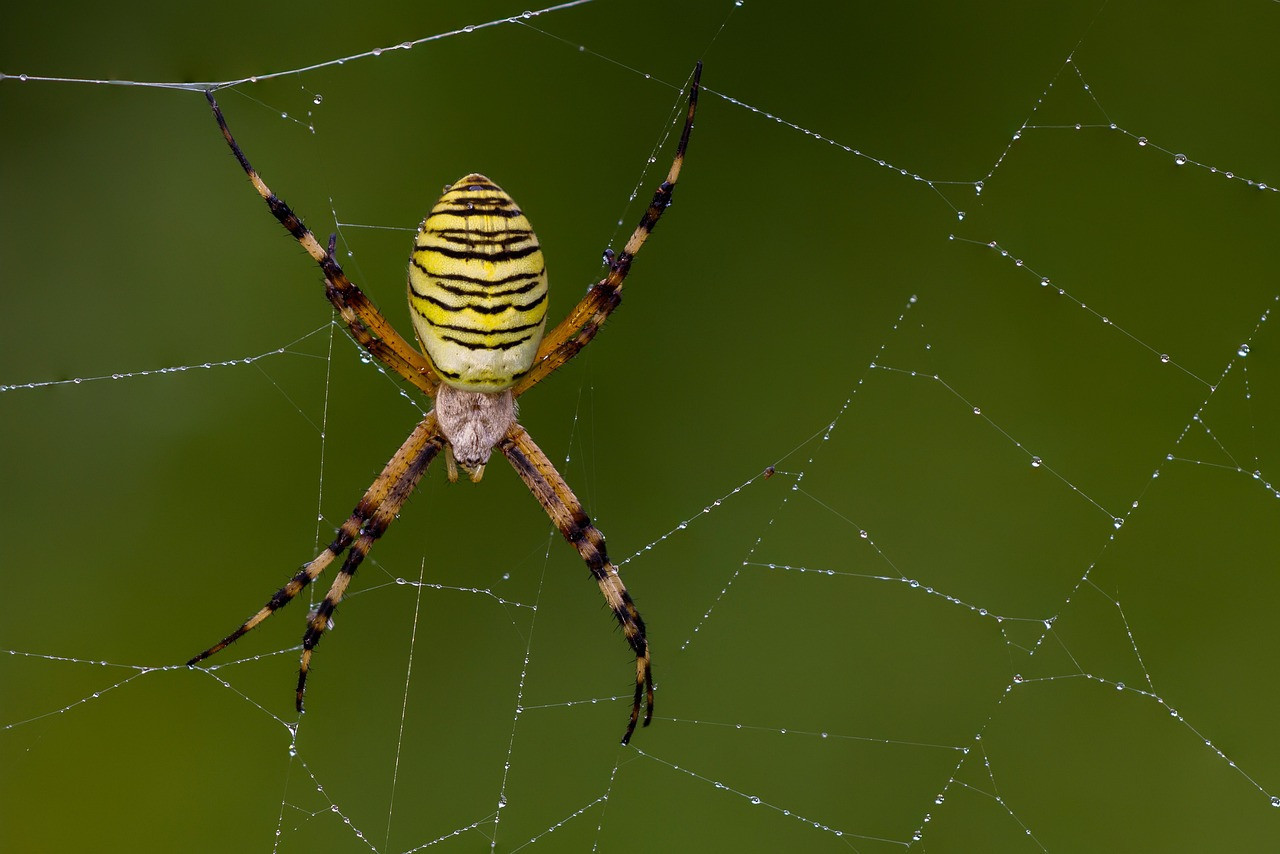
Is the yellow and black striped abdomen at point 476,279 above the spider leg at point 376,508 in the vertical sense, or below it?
above

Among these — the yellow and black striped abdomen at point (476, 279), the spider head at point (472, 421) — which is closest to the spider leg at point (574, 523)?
the spider head at point (472, 421)

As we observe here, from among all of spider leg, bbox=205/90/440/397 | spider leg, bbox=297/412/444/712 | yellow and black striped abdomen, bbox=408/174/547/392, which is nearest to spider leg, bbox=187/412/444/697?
spider leg, bbox=297/412/444/712

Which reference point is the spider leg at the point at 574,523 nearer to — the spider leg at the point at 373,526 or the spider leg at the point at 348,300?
the spider leg at the point at 373,526

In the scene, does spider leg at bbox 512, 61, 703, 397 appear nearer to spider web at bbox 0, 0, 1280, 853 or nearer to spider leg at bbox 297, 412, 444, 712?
spider leg at bbox 297, 412, 444, 712

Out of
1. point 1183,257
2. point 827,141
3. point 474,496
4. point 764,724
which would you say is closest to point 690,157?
point 827,141

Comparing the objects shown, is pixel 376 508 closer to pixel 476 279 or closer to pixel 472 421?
pixel 472 421

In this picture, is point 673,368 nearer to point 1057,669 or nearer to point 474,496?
point 474,496

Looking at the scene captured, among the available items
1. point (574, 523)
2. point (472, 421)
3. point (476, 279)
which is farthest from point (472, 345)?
point (574, 523)
